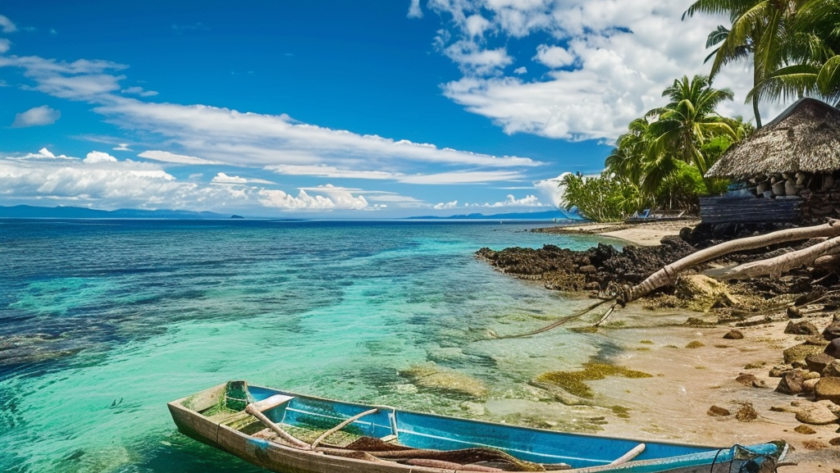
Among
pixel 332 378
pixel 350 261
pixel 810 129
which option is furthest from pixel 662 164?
pixel 332 378

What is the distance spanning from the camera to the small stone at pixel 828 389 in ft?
19.4

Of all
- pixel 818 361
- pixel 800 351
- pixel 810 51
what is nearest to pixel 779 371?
pixel 818 361

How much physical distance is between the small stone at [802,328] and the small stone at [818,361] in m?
2.51

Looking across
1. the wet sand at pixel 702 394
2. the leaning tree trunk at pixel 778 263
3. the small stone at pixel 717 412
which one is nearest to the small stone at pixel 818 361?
the wet sand at pixel 702 394

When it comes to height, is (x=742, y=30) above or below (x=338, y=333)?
above

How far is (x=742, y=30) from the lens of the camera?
22203 millimetres

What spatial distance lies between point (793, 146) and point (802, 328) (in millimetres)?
11864

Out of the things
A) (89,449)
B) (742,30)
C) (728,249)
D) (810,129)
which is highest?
(742,30)

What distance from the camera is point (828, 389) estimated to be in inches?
237

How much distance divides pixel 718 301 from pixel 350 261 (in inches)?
1069

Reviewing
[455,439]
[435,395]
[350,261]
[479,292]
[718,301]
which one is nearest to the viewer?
[455,439]

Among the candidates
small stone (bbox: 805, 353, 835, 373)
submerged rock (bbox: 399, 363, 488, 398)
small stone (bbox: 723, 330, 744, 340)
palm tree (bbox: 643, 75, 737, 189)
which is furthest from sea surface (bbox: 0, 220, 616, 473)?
palm tree (bbox: 643, 75, 737, 189)

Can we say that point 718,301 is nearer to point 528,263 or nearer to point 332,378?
point 332,378

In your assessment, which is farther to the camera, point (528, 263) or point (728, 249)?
point (528, 263)
